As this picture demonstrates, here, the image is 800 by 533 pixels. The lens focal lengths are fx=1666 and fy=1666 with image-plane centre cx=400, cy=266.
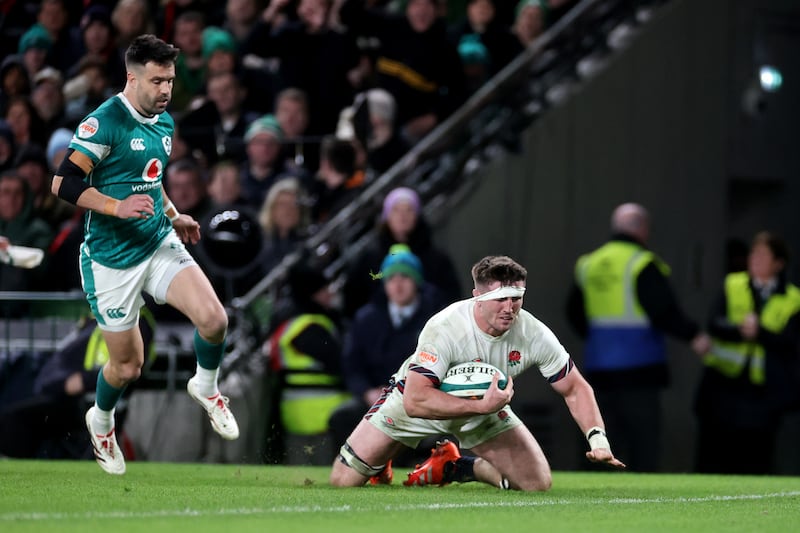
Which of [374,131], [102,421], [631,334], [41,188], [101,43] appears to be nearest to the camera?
[102,421]

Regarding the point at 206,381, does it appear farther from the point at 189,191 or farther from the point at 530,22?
the point at 530,22

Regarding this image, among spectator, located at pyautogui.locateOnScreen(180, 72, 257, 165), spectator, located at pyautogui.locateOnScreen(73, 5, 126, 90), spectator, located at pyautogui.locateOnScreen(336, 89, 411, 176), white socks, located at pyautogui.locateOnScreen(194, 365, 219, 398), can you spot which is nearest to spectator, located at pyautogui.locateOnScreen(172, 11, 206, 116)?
spectator, located at pyautogui.locateOnScreen(180, 72, 257, 165)

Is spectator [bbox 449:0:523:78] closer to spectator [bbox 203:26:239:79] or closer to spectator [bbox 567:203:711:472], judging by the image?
spectator [bbox 203:26:239:79]

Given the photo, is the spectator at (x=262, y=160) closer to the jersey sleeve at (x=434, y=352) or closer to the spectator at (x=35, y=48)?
the spectator at (x=35, y=48)


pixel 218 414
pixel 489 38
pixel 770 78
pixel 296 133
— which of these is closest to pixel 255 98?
pixel 296 133

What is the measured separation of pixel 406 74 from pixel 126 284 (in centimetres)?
630

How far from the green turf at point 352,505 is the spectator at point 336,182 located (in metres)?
3.86

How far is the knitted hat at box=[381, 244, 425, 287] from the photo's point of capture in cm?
1296

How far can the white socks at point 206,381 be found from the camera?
10.4 meters

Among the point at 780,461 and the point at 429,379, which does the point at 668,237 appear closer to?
the point at 780,461

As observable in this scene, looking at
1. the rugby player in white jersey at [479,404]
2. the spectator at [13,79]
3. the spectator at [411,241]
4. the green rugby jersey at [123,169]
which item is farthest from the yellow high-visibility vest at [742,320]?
the spectator at [13,79]

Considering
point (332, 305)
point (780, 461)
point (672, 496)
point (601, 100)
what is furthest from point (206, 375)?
point (780, 461)

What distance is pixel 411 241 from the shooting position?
44.9 ft

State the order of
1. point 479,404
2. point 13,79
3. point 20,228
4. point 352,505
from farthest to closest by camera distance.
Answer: point 13,79, point 20,228, point 479,404, point 352,505
